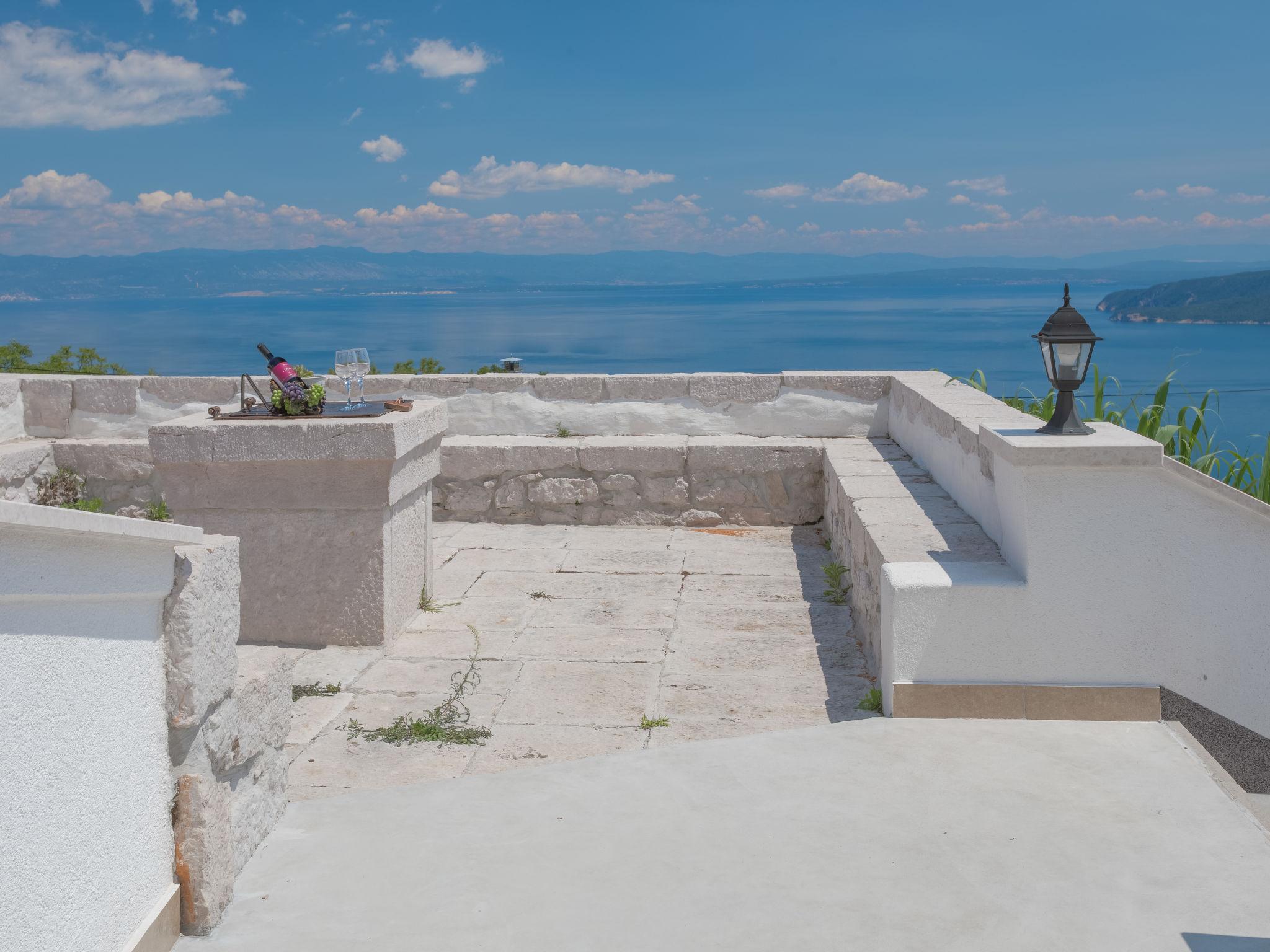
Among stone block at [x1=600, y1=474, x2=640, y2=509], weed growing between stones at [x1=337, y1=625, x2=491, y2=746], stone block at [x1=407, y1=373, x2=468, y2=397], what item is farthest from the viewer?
stone block at [x1=407, y1=373, x2=468, y2=397]

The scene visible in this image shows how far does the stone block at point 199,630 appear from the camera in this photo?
6.52ft

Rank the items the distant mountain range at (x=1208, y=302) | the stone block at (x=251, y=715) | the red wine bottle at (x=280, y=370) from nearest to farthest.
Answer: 1. the stone block at (x=251, y=715)
2. the red wine bottle at (x=280, y=370)
3. the distant mountain range at (x=1208, y=302)

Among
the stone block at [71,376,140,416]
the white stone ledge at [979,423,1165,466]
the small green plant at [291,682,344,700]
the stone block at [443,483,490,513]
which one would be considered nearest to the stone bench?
the white stone ledge at [979,423,1165,466]

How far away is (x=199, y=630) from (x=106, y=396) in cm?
510

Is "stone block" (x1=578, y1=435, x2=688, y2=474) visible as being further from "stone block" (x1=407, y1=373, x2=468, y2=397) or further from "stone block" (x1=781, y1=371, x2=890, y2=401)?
"stone block" (x1=407, y1=373, x2=468, y2=397)

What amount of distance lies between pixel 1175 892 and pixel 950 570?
120 centimetres

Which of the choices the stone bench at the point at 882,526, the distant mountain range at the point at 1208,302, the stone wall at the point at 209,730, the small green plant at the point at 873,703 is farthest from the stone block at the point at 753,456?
the distant mountain range at the point at 1208,302

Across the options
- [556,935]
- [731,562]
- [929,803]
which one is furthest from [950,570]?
[731,562]

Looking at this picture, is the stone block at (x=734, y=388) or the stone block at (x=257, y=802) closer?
the stone block at (x=257, y=802)

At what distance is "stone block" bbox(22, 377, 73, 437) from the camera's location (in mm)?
6453

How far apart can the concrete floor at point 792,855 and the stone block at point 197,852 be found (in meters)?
0.05

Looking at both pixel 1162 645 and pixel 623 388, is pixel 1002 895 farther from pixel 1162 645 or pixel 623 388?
pixel 623 388

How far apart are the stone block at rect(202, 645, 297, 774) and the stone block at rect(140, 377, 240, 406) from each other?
4149mm

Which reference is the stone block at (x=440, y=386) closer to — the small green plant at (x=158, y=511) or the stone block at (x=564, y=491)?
the stone block at (x=564, y=491)
